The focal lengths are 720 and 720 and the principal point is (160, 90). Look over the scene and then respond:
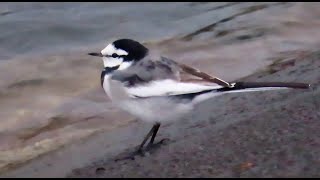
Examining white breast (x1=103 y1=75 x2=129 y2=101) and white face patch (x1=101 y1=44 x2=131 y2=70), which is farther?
white face patch (x1=101 y1=44 x2=131 y2=70)

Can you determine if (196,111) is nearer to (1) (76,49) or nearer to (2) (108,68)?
(2) (108,68)

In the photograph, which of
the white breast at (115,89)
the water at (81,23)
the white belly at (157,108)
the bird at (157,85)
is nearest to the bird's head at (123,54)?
the bird at (157,85)

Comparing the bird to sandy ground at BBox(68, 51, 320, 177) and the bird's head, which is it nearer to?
the bird's head

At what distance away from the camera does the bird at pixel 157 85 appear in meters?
5.47

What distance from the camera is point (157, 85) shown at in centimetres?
554

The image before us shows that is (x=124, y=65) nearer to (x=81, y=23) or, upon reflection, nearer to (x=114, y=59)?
(x=114, y=59)

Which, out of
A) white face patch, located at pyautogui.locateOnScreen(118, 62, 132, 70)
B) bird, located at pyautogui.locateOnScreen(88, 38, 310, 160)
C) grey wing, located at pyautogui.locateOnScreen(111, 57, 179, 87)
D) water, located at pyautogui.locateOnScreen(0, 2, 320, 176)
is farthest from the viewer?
water, located at pyautogui.locateOnScreen(0, 2, 320, 176)

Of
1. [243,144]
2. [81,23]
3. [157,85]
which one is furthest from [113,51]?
[81,23]

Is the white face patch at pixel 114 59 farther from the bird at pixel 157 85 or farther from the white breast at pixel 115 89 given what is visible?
the white breast at pixel 115 89

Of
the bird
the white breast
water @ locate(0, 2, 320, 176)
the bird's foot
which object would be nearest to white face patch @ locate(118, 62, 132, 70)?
the bird

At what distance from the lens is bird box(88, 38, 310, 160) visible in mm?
5473

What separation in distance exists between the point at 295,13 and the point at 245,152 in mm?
8009

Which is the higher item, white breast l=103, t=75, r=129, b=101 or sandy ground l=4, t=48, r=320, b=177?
white breast l=103, t=75, r=129, b=101

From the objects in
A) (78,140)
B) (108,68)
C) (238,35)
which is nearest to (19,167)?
(78,140)
